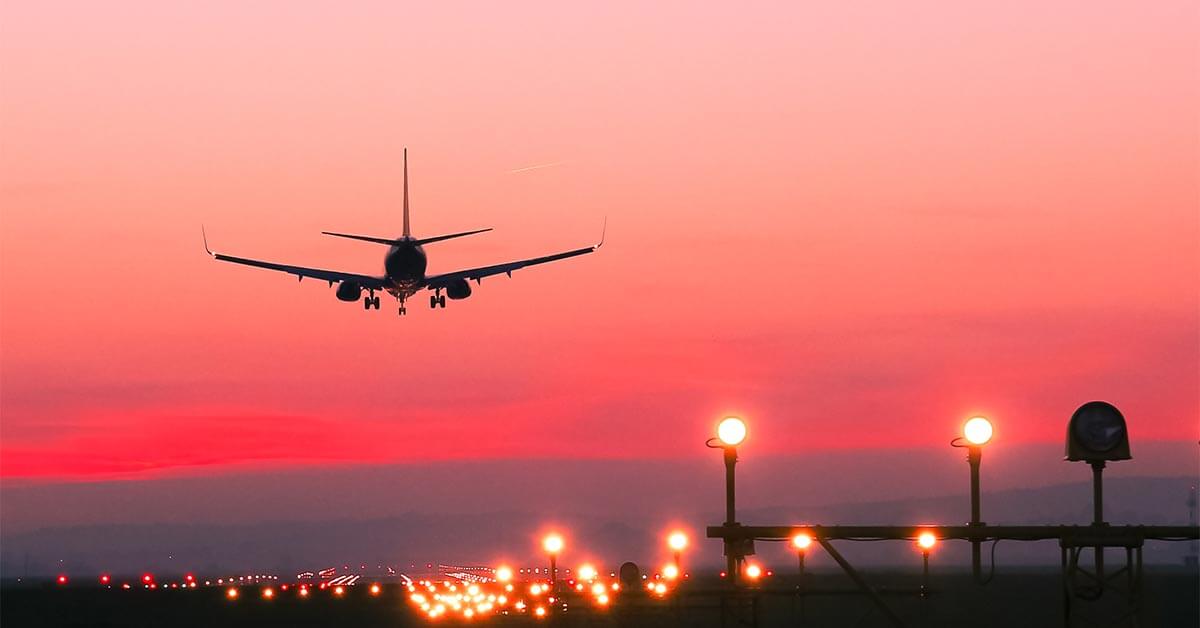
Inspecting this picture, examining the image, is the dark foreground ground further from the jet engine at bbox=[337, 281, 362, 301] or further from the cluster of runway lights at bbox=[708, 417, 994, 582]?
the cluster of runway lights at bbox=[708, 417, 994, 582]

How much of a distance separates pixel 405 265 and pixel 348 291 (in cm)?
517

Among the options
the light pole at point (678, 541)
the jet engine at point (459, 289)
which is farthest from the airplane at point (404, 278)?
the light pole at point (678, 541)

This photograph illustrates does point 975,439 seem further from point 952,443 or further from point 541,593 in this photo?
point 541,593

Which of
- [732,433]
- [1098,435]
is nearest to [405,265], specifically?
[732,433]

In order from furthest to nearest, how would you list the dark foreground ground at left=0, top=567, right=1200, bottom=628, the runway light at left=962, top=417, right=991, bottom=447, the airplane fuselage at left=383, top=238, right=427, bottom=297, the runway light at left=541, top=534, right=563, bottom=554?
the airplane fuselage at left=383, top=238, right=427, bottom=297
the dark foreground ground at left=0, top=567, right=1200, bottom=628
the runway light at left=541, top=534, right=563, bottom=554
the runway light at left=962, top=417, right=991, bottom=447

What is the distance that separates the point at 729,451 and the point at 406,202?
13474 centimetres

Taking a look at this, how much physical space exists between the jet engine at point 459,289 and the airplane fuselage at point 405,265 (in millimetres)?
2146

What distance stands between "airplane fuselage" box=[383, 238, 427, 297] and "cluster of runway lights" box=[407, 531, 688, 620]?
73.2 feet

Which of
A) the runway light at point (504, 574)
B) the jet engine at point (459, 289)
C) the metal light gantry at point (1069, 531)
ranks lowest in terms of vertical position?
the metal light gantry at point (1069, 531)

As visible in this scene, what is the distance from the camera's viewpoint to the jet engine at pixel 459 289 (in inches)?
5012

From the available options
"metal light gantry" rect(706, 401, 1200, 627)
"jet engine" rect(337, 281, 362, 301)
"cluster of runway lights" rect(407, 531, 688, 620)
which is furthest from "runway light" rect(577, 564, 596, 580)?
"jet engine" rect(337, 281, 362, 301)

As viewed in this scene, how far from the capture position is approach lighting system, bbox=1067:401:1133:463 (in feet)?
116

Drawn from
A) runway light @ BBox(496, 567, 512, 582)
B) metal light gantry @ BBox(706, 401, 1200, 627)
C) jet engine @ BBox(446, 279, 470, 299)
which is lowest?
metal light gantry @ BBox(706, 401, 1200, 627)

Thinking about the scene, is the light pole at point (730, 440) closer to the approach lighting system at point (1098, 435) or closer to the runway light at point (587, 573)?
the approach lighting system at point (1098, 435)
